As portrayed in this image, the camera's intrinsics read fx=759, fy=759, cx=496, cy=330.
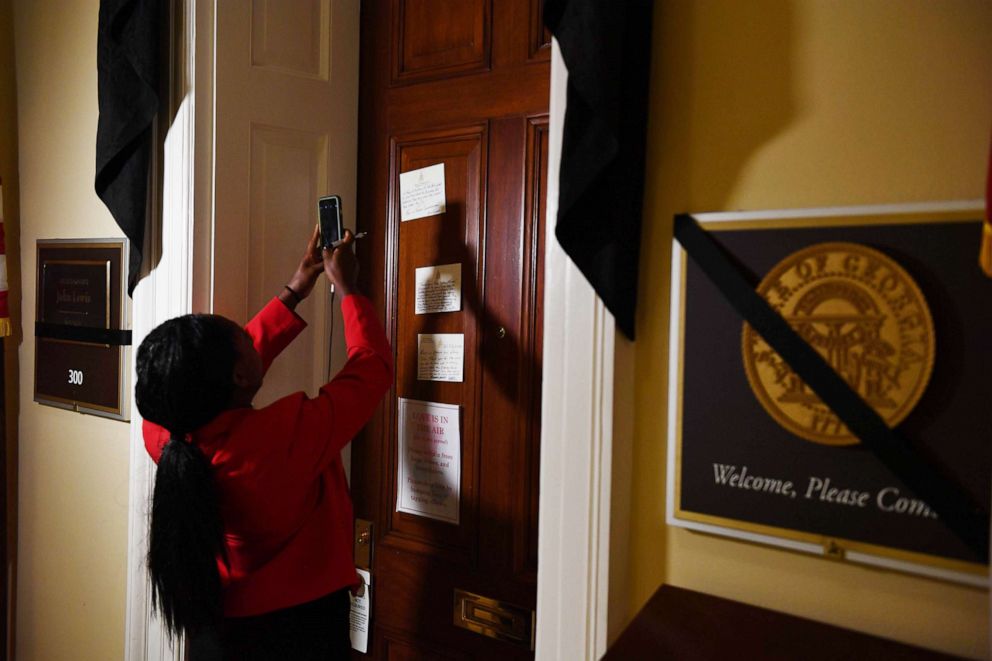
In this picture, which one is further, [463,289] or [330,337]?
[330,337]

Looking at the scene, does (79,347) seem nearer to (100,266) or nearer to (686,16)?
(100,266)

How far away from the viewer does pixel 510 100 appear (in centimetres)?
157

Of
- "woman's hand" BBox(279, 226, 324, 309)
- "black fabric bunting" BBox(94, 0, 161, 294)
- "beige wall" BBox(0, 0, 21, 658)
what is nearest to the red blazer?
"woman's hand" BBox(279, 226, 324, 309)

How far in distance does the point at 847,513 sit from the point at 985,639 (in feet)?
A: 0.68

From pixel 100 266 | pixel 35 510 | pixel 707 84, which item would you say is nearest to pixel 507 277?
pixel 707 84

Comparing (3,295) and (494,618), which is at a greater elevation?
(3,295)

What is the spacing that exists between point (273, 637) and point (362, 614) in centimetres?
42

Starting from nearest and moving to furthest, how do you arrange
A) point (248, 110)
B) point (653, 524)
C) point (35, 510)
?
1. point (653, 524)
2. point (248, 110)
3. point (35, 510)

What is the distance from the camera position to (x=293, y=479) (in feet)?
4.42

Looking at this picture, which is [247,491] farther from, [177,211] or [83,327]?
[83,327]

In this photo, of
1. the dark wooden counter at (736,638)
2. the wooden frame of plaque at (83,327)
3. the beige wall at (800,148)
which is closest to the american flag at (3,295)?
the wooden frame of plaque at (83,327)

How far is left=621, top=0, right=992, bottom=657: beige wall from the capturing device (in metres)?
0.93

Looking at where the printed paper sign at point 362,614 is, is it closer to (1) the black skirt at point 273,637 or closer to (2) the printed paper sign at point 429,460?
(2) the printed paper sign at point 429,460

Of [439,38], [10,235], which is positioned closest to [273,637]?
Result: [439,38]
